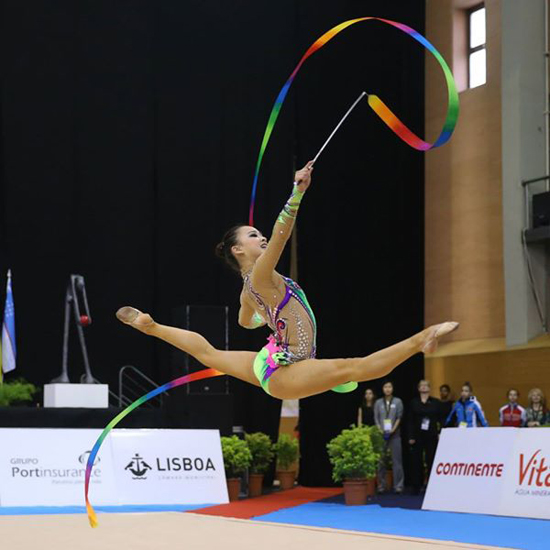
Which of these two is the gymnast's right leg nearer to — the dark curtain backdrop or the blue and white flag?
the blue and white flag

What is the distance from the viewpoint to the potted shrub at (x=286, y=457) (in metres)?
13.3

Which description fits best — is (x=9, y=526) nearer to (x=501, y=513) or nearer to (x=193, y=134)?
(x=501, y=513)

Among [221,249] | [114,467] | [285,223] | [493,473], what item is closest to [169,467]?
[114,467]

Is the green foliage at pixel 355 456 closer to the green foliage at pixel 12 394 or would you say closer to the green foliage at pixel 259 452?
the green foliage at pixel 259 452

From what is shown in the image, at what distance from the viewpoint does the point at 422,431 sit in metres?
11.8

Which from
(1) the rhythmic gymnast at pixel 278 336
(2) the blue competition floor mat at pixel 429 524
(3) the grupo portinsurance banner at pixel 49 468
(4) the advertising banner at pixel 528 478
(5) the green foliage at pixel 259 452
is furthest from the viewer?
(5) the green foliage at pixel 259 452

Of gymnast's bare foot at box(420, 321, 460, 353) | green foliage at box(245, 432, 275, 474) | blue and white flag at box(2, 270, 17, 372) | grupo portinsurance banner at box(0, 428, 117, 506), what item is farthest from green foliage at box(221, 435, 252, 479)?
gymnast's bare foot at box(420, 321, 460, 353)

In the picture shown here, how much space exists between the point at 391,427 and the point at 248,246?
730cm

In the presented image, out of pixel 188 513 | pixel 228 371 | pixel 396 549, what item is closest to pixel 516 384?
pixel 188 513

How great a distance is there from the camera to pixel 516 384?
13.4 m

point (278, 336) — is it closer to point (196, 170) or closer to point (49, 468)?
point (49, 468)

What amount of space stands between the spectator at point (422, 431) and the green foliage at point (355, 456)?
3.14 ft

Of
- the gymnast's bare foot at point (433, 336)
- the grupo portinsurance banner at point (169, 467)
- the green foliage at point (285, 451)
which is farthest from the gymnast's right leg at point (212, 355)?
the green foliage at point (285, 451)

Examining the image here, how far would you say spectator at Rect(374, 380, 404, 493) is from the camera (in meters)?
12.1
